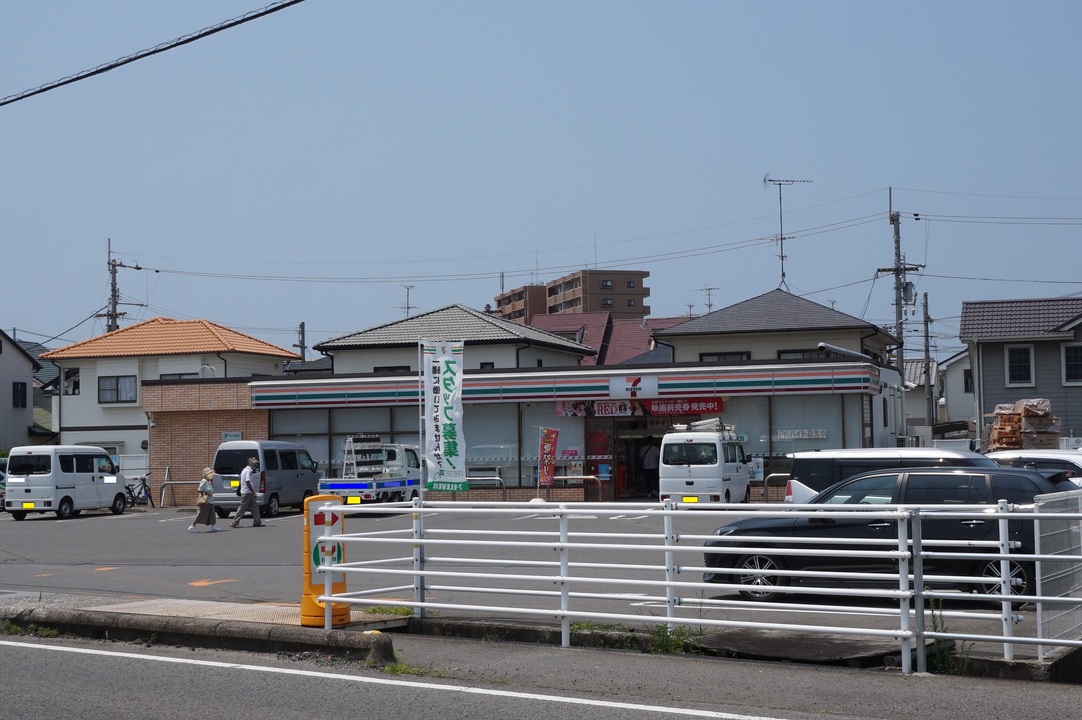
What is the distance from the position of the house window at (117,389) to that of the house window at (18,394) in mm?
13104

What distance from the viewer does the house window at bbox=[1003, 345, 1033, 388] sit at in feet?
128

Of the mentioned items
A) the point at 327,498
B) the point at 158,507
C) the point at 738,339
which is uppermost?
the point at 738,339

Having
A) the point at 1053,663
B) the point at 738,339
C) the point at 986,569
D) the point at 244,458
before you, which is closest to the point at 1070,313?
the point at 738,339

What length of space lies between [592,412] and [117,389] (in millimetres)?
24896

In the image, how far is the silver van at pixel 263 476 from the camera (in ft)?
98.7

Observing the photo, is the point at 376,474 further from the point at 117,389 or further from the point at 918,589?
the point at 918,589

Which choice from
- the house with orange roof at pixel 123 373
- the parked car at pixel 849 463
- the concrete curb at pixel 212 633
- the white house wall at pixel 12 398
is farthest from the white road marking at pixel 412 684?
the white house wall at pixel 12 398

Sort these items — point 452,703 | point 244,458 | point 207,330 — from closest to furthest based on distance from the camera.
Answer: point 452,703, point 244,458, point 207,330

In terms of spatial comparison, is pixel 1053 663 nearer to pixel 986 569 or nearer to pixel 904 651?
pixel 904 651

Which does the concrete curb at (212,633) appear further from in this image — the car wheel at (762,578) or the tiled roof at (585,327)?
the tiled roof at (585,327)

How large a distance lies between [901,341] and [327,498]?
3826cm

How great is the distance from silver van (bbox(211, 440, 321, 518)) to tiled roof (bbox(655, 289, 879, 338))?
1440 centimetres

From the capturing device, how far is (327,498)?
10.3m

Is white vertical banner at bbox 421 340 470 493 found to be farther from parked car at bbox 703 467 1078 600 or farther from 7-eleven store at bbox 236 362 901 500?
parked car at bbox 703 467 1078 600
